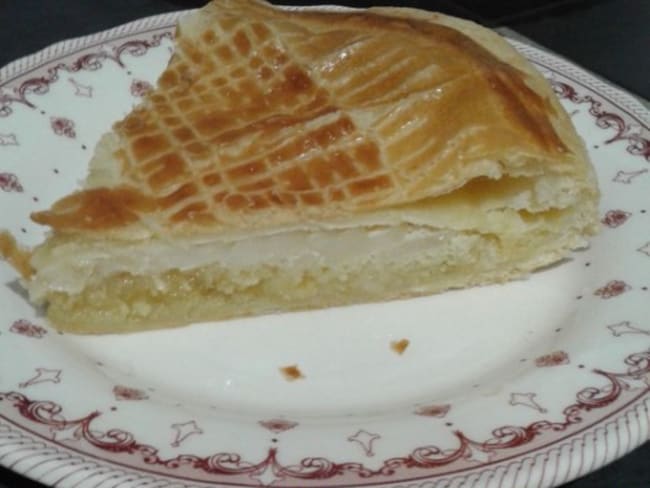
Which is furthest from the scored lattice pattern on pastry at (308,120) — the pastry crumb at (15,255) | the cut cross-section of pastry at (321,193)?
the pastry crumb at (15,255)

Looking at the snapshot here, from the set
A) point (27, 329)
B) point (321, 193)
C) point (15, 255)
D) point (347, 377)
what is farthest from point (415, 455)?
point (15, 255)

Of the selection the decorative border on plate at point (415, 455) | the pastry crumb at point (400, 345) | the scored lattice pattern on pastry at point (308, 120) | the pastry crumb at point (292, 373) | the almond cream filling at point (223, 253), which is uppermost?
the scored lattice pattern on pastry at point (308, 120)

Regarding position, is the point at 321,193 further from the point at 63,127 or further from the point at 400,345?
the point at 63,127

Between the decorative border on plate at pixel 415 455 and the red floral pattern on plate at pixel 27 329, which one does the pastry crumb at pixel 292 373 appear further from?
the red floral pattern on plate at pixel 27 329

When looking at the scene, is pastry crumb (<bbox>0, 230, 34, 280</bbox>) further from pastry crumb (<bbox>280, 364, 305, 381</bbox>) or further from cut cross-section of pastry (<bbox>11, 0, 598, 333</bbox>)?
pastry crumb (<bbox>280, 364, 305, 381</bbox>)

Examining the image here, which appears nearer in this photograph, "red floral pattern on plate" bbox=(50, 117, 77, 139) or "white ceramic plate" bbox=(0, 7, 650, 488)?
"white ceramic plate" bbox=(0, 7, 650, 488)

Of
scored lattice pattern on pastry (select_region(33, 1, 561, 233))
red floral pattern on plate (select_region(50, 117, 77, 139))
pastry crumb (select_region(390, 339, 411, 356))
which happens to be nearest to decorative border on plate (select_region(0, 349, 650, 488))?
pastry crumb (select_region(390, 339, 411, 356))

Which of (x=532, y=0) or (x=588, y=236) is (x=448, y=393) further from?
(x=532, y=0)
